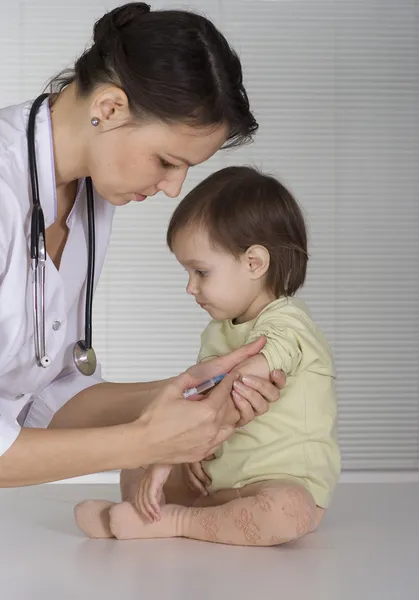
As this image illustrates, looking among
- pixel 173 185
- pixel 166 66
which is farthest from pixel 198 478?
pixel 166 66

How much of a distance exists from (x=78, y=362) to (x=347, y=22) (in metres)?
2.91

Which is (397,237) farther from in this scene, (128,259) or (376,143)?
(128,259)

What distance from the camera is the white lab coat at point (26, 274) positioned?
175 centimetres

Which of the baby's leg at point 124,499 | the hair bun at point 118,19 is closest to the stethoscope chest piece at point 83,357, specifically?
the baby's leg at point 124,499

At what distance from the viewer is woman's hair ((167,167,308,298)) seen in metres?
2.15

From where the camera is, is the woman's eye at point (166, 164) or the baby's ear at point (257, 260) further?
the baby's ear at point (257, 260)

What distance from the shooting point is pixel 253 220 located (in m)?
2.17

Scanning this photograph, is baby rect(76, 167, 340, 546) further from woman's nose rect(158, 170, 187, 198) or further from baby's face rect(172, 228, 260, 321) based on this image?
woman's nose rect(158, 170, 187, 198)

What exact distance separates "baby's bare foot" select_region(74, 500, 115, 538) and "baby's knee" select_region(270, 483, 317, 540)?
37 centimetres

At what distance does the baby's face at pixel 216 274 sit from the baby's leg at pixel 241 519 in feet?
1.39

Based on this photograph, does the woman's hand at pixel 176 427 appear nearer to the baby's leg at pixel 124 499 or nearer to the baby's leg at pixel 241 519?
the baby's leg at pixel 241 519

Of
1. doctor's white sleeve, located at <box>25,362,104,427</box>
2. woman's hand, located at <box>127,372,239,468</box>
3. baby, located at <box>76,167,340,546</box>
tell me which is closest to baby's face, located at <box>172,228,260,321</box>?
baby, located at <box>76,167,340,546</box>

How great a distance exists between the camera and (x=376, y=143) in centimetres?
444

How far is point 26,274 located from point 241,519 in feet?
2.12
